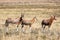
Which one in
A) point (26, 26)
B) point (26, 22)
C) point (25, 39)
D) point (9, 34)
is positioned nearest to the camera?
point (25, 39)

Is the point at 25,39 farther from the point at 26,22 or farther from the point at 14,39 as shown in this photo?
the point at 26,22

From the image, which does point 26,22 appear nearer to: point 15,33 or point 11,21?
point 11,21

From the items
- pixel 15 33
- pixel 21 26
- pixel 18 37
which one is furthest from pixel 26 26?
pixel 18 37

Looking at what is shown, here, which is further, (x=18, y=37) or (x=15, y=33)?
(x=15, y=33)

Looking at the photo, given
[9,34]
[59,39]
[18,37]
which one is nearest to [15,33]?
[9,34]

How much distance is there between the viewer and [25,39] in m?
15.4

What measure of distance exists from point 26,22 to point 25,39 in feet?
16.0

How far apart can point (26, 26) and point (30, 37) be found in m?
5.88

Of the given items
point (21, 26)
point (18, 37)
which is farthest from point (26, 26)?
point (18, 37)

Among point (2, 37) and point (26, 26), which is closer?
point (2, 37)

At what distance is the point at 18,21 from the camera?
20.4 meters

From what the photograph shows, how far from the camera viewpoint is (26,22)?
797 inches

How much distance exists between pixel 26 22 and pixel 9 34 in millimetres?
2998

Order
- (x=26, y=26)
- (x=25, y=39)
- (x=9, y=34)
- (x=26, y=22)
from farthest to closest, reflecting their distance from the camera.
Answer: (x=26, y=26), (x=26, y=22), (x=9, y=34), (x=25, y=39)
